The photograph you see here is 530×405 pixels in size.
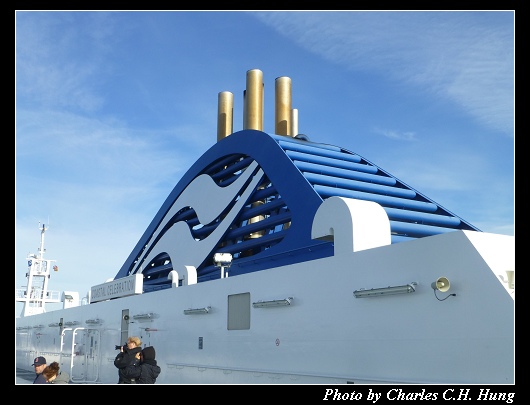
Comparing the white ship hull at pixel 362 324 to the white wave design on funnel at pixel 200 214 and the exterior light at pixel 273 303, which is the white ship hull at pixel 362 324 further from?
the white wave design on funnel at pixel 200 214

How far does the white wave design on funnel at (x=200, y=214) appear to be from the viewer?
24.8 metres

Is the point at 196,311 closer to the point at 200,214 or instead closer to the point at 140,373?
the point at 140,373

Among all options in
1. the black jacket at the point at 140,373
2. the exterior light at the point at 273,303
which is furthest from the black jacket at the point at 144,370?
the exterior light at the point at 273,303

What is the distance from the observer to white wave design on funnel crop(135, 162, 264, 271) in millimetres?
24797

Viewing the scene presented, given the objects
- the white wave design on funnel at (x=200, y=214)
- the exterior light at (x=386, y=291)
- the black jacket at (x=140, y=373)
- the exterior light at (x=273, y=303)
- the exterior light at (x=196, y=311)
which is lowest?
the black jacket at (x=140, y=373)

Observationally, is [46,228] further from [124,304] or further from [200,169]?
[124,304]

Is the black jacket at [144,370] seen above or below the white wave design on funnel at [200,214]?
below

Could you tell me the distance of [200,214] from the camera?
28.1 m

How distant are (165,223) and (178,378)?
49.8ft

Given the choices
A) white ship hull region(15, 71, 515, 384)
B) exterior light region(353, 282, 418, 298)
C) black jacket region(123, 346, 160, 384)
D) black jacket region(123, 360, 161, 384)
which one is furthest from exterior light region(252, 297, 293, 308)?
black jacket region(123, 360, 161, 384)

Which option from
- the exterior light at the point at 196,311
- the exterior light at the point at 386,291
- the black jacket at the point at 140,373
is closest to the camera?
the black jacket at the point at 140,373

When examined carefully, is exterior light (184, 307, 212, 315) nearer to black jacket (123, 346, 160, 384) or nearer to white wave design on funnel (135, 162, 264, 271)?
black jacket (123, 346, 160, 384)

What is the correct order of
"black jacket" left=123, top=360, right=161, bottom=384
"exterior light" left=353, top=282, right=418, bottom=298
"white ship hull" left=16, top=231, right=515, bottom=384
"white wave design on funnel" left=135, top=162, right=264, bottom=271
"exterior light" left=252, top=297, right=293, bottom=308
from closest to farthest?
"black jacket" left=123, top=360, right=161, bottom=384 < "white ship hull" left=16, top=231, right=515, bottom=384 < "exterior light" left=353, top=282, right=418, bottom=298 < "exterior light" left=252, top=297, right=293, bottom=308 < "white wave design on funnel" left=135, top=162, right=264, bottom=271

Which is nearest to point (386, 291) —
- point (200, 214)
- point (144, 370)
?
point (144, 370)
